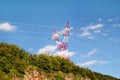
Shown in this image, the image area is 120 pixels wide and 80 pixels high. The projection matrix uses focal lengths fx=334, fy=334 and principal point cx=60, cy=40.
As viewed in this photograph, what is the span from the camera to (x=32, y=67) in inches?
2039

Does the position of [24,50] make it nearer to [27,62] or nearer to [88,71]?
[27,62]

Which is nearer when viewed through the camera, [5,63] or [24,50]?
[5,63]

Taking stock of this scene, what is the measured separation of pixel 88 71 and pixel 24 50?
73.6 ft

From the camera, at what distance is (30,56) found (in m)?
55.4

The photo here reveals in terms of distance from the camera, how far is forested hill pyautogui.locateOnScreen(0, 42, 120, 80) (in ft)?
151

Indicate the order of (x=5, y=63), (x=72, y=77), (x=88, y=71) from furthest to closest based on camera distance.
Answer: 1. (x=88, y=71)
2. (x=72, y=77)
3. (x=5, y=63)

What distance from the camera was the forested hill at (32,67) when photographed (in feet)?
151

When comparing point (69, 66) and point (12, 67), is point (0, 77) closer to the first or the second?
point (12, 67)

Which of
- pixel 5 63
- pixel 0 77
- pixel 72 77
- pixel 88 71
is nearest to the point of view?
pixel 0 77

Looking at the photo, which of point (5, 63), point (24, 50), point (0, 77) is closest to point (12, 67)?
point (5, 63)

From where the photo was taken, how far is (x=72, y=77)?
63.2 m

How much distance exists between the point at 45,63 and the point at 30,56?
3.07 meters

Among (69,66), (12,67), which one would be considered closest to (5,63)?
(12,67)

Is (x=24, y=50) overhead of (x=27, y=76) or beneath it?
overhead
